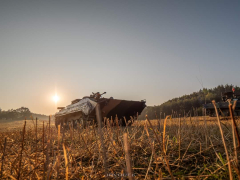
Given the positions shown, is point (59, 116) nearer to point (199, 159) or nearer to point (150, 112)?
point (199, 159)

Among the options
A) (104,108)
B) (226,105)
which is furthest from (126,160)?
(226,105)

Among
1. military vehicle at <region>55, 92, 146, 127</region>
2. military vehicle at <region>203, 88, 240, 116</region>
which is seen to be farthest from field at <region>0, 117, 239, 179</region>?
military vehicle at <region>203, 88, 240, 116</region>

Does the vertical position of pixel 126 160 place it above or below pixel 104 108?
below

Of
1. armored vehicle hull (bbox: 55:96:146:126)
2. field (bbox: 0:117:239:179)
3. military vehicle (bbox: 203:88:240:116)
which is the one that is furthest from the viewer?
military vehicle (bbox: 203:88:240:116)

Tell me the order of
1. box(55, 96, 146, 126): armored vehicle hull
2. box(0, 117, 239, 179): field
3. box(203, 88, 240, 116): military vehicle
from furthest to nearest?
1. box(203, 88, 240, 116): military vehicle
2. box(55, 96, 146, 126): armored vehicle hull
3. box(0, 117, 239, 179): field

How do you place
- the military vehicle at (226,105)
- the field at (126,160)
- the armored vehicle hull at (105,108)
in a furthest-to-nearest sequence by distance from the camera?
the military vehicle at (226,105)
the armored vehicle hull at (105,108)
the field at (126,160)

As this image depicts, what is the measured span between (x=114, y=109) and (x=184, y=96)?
1669 cm

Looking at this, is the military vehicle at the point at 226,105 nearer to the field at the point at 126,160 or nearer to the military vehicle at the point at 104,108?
the military vehicle at the point at 104,108

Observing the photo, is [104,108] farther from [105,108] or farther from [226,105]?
[226,105]

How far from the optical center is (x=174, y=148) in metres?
1.94

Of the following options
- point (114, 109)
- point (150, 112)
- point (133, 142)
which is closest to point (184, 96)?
point (150, 112)

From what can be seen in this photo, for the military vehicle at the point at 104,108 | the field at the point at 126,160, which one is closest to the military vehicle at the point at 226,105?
the military vehicle at the point at 104,108

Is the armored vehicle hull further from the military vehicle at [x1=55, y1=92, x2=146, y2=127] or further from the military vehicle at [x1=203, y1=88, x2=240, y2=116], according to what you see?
the military vehicle at [x1=203, y1=88, x2=240, y2=116]

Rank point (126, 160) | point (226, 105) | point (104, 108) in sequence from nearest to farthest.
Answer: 1. point (126, 160)
2. point (104, 108)
3. point (226, 105)
